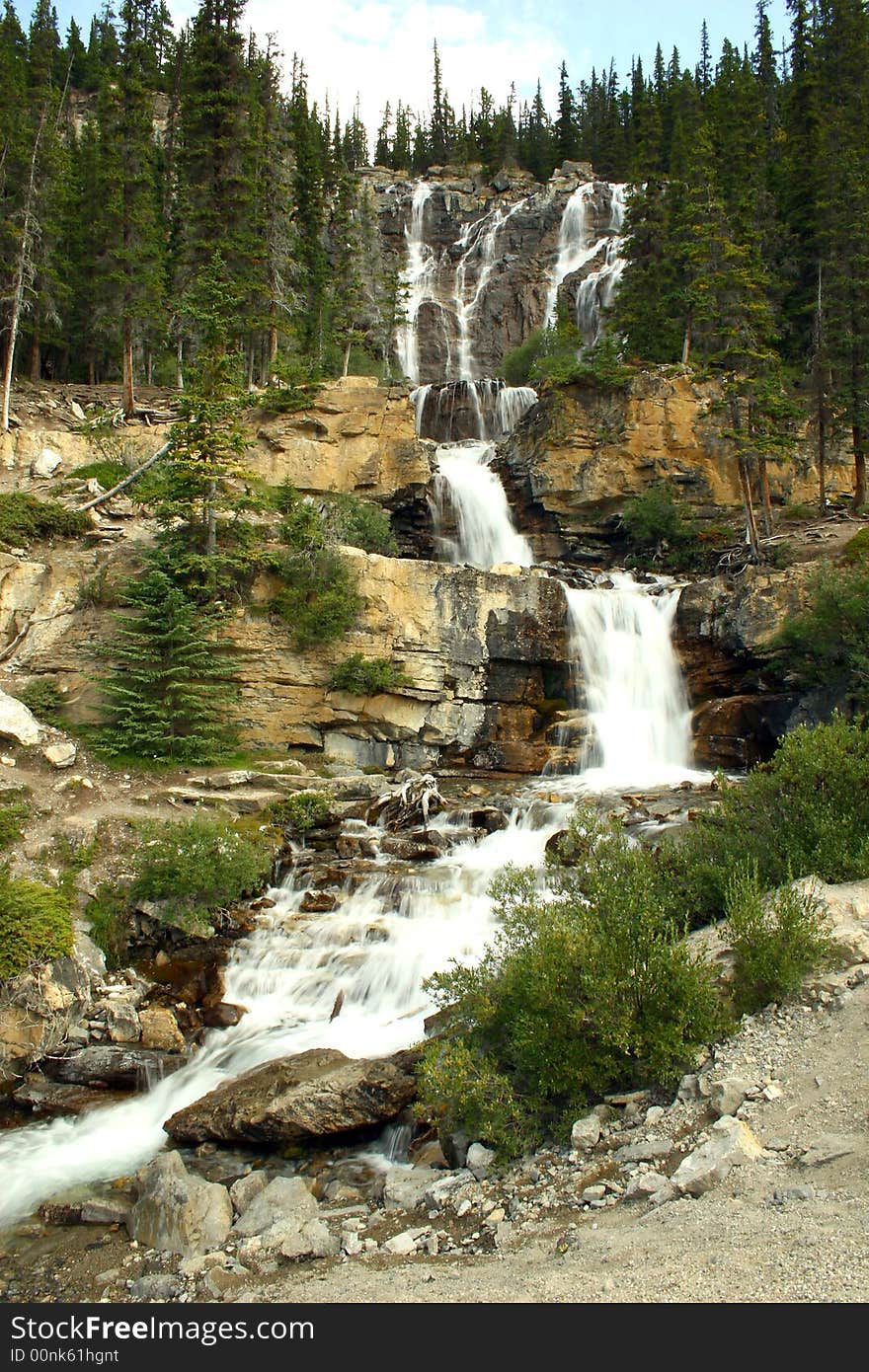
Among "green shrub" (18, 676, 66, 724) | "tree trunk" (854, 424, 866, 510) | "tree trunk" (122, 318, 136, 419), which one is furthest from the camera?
"tree trunk" (122, 318, 136, 419)

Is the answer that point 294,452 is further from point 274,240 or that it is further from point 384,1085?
point 384,1085

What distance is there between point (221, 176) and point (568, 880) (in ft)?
105

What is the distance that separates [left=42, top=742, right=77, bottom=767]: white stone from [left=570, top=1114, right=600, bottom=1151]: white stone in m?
13.8

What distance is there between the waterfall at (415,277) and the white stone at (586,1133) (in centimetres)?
4318

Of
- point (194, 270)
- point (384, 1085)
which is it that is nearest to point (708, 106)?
point (194, 270)

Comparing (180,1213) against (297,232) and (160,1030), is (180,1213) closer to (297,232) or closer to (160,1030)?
(160,1030)

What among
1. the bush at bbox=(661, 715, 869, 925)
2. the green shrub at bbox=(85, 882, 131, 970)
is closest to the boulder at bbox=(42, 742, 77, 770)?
the green shrub at bbox=(85, 882, 131, 970)

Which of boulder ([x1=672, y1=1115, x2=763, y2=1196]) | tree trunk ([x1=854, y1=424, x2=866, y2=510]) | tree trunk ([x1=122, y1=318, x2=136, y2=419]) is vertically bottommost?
boulder ([x1=672, y1=1115, x2=763, y2=1196])

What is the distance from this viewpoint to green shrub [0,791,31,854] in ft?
45.1

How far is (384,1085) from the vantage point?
8.34 m

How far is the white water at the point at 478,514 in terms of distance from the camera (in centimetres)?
3045

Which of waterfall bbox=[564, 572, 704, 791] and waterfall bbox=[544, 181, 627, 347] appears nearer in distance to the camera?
waterfall bbox=[564, 572, 704, 791]

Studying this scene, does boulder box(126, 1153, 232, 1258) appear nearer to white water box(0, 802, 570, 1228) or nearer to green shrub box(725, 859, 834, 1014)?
white water box(0, 802, 570, 1228)

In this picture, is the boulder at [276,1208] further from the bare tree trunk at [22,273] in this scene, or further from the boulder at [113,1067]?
the bare tree trunk at [22,273]
